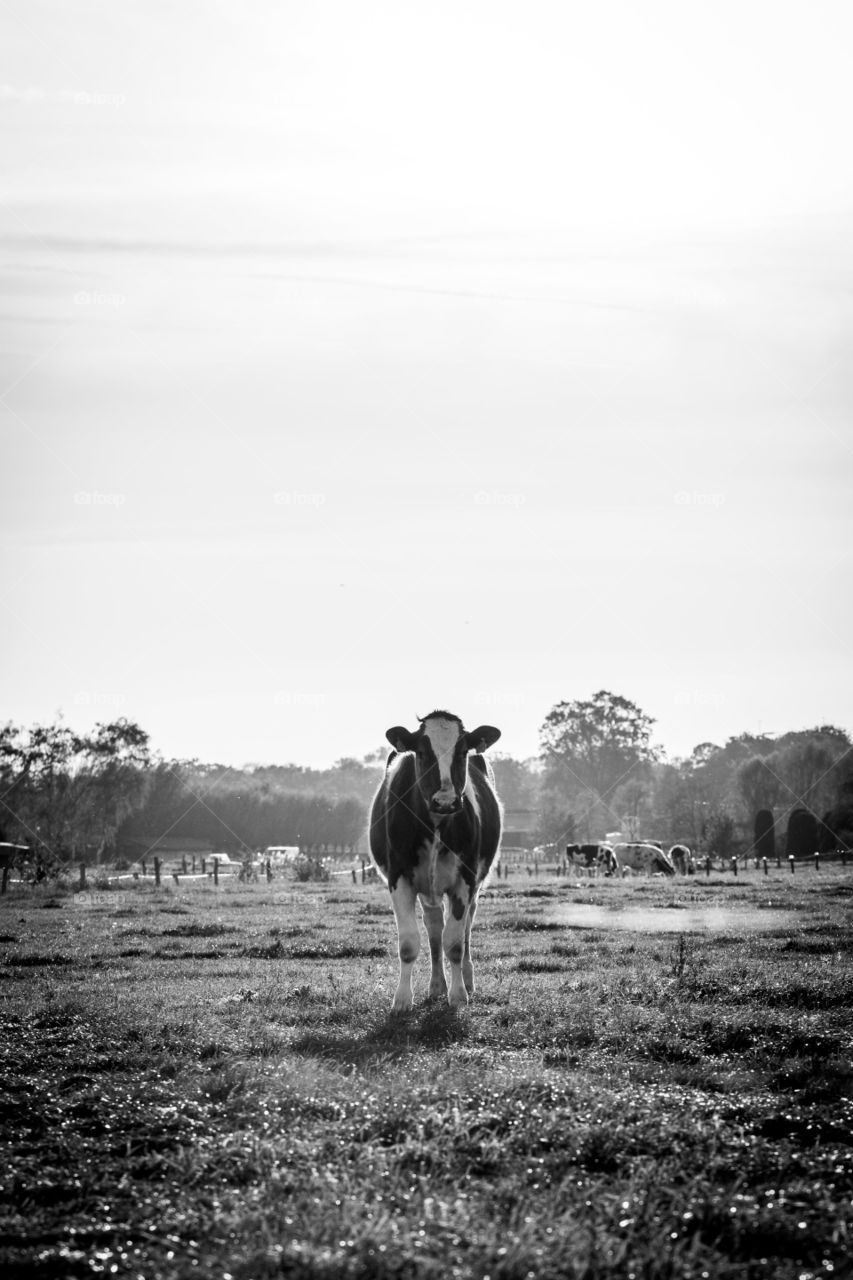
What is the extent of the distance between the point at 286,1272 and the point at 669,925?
18903 millimetres

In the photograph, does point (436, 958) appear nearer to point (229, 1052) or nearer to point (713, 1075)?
point (229, 1052)

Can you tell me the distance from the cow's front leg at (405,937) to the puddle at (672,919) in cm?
961

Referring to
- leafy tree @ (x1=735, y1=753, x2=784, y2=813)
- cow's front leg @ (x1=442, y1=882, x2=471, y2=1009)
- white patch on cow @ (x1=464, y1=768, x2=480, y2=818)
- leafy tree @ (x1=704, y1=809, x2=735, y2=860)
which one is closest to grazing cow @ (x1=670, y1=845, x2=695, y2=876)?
leafy tree @ (x1=704, y1=809, x2=735, y2=860)

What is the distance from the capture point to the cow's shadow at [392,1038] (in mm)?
8773

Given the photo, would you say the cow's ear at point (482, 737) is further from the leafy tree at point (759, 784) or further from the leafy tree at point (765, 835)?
the leafy tree at point (759, 784)

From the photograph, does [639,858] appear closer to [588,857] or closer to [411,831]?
[588,857]

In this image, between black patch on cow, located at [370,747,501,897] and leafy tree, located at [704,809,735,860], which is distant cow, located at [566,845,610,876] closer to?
leafy tree, located at [704,809,735,860]

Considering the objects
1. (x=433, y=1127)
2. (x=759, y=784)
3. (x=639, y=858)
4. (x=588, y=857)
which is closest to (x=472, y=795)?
(x=433, y=1127)

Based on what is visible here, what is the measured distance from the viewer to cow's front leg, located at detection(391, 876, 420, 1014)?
11.3 meters

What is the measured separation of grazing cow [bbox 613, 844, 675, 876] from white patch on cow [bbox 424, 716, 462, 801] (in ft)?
174

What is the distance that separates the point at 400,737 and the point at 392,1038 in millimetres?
3856

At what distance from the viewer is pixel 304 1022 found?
1055cm

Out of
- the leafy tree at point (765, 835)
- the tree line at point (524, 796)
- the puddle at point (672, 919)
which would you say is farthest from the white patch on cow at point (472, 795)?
the leafy tree at point (765, 835)

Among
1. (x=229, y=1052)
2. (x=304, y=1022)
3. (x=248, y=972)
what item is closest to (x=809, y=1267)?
(x=229, y=1052)
